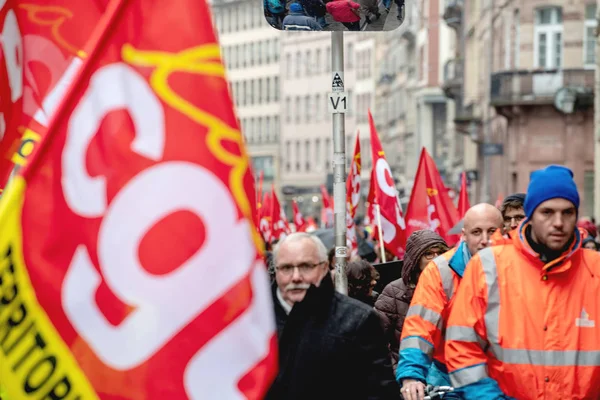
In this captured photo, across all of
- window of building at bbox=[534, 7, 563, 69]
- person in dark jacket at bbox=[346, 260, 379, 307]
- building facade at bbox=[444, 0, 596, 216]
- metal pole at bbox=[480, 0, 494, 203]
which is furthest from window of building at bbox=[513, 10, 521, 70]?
person in dark jacket at bbox=[346, 260, 379, 307]

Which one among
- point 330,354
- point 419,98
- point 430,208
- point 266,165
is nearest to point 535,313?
point 330,354

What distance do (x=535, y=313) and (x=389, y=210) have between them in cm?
951

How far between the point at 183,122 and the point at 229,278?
1.51 ft

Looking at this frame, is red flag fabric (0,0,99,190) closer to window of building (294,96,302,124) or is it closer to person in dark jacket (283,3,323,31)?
person in dark jacket (283,3,323,31)

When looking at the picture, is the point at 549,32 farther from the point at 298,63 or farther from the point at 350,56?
the point at 298,63

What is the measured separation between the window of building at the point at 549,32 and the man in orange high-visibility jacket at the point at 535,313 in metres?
36.3

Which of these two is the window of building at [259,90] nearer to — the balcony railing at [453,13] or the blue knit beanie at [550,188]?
the balcony railing at [453,13]

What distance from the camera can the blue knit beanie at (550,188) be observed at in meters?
5.58

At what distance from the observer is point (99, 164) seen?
4.48m

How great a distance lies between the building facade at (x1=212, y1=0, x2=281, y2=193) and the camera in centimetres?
11231

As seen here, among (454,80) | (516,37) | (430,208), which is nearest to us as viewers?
(430,208)

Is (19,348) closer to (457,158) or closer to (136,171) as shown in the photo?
(136,171)

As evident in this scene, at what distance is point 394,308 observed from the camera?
28.0 ft

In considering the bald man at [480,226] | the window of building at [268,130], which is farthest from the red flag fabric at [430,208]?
the window of building at [268,130]
